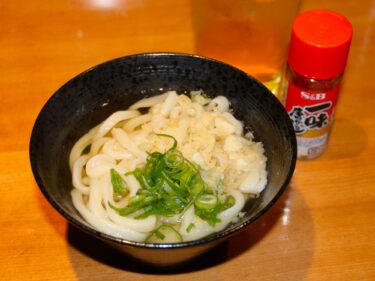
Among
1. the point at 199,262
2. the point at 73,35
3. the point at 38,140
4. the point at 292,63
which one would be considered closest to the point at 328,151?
the point at 292,63

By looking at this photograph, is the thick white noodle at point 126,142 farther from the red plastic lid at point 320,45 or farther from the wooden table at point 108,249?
the red plastic lid at point 320,45

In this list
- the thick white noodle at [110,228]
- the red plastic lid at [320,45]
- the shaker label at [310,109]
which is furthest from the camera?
the shaker label at [310,109]

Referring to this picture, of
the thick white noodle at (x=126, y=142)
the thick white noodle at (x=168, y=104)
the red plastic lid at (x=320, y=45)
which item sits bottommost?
the thick white noodle at (x=126, y=142)

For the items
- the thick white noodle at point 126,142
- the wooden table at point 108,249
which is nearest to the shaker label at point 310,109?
the wooden table at point 108,249

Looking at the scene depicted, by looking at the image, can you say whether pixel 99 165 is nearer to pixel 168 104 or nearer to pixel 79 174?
pixel 79 174

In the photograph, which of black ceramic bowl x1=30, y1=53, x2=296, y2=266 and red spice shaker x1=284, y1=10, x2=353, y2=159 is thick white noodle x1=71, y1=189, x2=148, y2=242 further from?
red spice shaker x1=284, y1=10, x2=353, y2=159

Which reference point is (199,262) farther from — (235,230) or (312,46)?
(312,46)
